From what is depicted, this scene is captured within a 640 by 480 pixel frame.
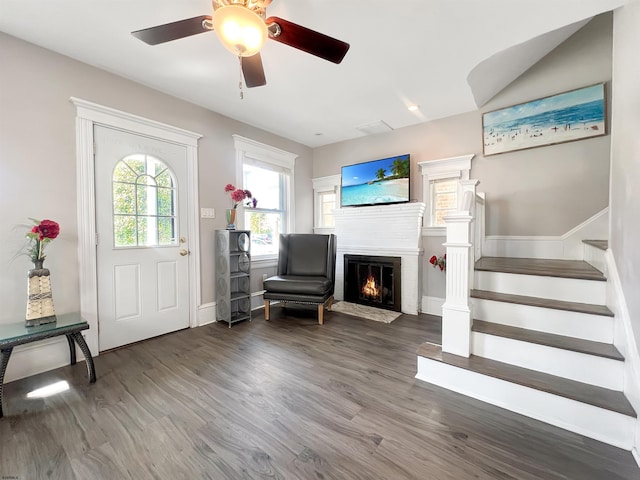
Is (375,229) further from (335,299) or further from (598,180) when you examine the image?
(598,180)

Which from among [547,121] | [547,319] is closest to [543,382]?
[547,319]

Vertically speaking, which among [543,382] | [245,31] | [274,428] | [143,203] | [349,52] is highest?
[349,52]

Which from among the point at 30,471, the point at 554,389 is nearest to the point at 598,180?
the point at 554,389

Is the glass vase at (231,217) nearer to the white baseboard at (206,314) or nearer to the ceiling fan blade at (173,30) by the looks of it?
the white baseboard at (206,314)

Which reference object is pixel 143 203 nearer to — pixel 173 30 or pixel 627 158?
pixel 173 30

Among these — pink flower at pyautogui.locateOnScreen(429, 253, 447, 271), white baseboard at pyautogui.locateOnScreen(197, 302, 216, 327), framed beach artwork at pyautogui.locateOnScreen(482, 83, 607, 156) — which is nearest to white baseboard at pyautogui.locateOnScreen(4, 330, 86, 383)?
white baseboard at pyautogui.locateOnScreen(197, 302, 216, 327)

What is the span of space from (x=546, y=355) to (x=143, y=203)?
3.54 meters

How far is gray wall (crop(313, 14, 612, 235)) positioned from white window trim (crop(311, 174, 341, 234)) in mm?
1451

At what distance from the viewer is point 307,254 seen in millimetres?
3748

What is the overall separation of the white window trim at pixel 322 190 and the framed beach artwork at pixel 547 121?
2.15m

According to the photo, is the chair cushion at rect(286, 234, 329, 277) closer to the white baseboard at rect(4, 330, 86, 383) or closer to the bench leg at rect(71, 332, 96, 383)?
the bench leg at rect(71, 332, 96, 383)

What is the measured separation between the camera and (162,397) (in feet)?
5.63

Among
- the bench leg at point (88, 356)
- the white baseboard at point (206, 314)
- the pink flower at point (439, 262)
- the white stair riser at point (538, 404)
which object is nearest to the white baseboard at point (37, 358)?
the bench leg at point (88, 356)

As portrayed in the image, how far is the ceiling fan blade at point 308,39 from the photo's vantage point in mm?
1396
